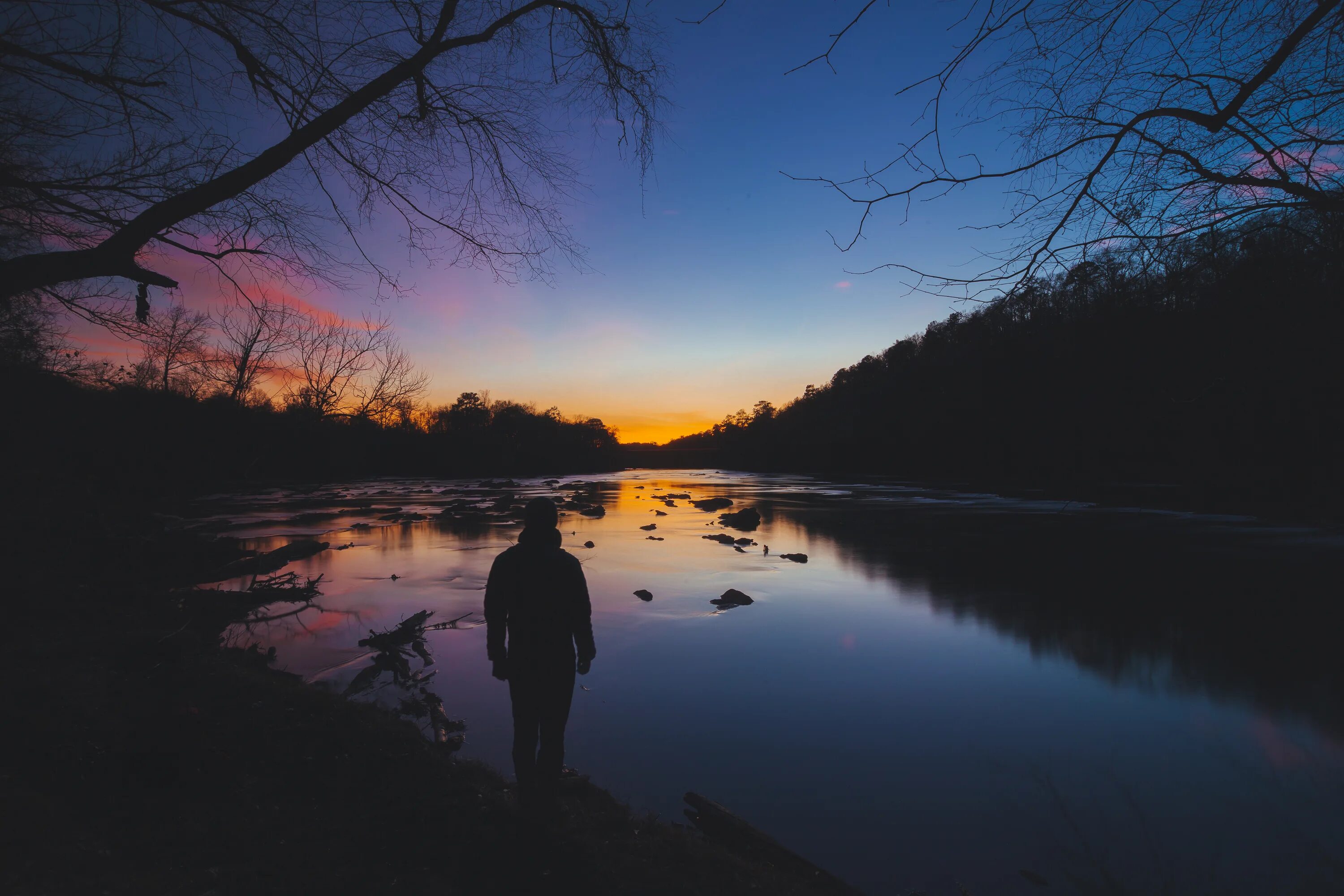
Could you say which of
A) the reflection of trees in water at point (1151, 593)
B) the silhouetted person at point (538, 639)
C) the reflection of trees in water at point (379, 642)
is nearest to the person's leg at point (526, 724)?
the silhouetted person at point (538, 639)

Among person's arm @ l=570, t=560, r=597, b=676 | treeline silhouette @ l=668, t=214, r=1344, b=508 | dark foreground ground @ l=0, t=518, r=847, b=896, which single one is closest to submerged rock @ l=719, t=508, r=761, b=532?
treeline silhouette @ l=668, t=214, r=1344, b=508

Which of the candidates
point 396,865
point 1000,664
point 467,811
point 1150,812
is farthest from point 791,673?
point 396,865

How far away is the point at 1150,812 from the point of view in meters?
5.44

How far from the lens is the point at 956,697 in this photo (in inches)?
326

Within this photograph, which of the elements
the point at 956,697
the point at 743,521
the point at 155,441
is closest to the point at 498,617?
the point at 956,697

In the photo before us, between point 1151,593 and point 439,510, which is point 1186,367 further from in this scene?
point 439,510

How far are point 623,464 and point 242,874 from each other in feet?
439

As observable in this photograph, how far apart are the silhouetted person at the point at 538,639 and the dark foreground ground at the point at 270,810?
36 cm

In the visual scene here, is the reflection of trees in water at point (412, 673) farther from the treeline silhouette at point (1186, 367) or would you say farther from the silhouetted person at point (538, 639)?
the treeline silhouette at point (1186, 367)

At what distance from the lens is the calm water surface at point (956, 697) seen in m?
4.95

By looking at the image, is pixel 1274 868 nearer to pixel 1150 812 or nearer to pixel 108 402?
pixel 1150 812

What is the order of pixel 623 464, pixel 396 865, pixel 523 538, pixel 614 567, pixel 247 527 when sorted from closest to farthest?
pixel 396 865, pixel 523 538, pixel 614 567, pixel 247 527, pixel 623 464

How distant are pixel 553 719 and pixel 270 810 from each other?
1.70 metres

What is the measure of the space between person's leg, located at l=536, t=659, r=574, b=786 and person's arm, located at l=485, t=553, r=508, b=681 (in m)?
0.31
